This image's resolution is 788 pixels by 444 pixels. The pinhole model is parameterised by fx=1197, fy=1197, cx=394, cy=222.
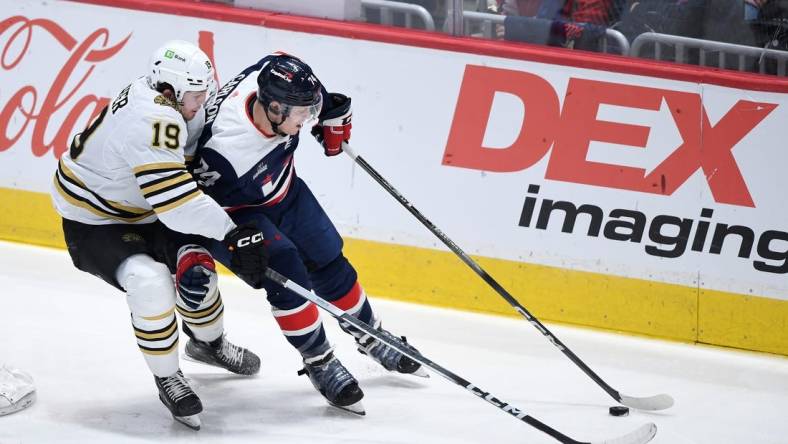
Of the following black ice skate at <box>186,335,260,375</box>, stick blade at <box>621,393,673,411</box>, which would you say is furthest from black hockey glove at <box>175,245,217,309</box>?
stick blade at <box>621,393,673,411</box>

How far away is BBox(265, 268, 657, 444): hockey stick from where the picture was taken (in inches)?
153

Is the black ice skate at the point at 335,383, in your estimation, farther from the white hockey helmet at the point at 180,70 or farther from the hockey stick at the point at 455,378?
the white hockey helmet at the point at 180,70

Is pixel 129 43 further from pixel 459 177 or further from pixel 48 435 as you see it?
pixel 48 435

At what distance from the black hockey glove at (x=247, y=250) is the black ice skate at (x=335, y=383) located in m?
0.54

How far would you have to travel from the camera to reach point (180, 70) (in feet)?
12.6

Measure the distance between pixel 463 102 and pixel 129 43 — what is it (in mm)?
1634

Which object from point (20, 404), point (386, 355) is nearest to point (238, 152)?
point (386, 355)

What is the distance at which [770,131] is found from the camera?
4855 millimetres

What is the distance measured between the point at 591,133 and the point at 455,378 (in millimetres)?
1580

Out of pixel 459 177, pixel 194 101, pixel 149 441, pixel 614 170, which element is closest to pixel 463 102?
pixel 459 177

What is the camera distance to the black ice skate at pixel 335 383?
4.22m

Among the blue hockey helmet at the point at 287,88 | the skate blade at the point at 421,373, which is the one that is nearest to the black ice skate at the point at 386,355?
the skate blade at the point at 421,373

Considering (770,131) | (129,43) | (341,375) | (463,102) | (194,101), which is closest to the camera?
(194,101)

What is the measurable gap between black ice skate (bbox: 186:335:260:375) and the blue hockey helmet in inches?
40.6
